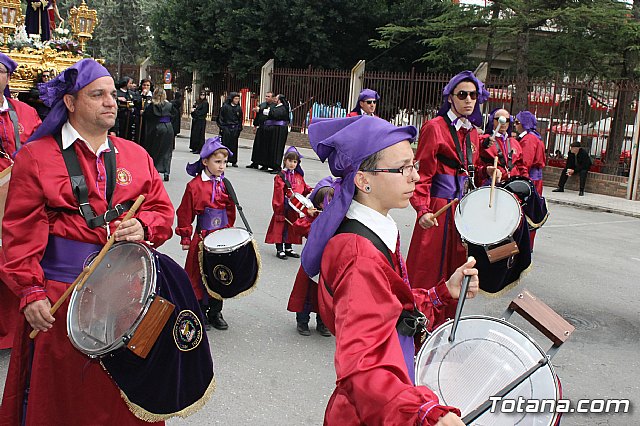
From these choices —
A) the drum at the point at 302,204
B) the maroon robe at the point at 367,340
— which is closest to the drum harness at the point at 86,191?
the maroon robe at the point at 367,340

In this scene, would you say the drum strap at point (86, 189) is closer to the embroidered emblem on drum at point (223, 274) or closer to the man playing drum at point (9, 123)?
the man playing drum at point (9, 123)

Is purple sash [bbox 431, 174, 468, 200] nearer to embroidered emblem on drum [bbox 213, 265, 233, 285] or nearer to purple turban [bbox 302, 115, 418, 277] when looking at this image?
embroidered emblem on drum [bbox 213, 265, 233, 285]

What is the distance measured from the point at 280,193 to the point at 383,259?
6.22 meters

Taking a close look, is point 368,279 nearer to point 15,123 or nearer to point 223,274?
point 223,274

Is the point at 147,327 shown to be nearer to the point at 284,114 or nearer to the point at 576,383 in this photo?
the point at 576,383

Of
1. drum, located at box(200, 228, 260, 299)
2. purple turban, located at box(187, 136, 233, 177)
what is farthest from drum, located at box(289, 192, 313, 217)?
drum, located at box(200, 228, 260, 299)

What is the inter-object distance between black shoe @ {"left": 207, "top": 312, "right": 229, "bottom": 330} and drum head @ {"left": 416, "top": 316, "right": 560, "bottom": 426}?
3.60 metres

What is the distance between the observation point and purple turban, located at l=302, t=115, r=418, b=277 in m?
2.69

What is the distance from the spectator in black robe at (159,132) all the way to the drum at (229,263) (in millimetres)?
9038

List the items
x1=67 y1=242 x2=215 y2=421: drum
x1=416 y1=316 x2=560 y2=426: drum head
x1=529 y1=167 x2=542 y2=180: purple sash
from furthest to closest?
x1=529 y1=167 x2=542 y2=180: purple sash, x1=67 y1=242 x2=215 y2=421: drum, x1=416 y1=316 x2=560 y2=426: drum head

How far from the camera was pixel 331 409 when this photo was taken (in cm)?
254

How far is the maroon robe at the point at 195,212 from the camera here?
20.6ft

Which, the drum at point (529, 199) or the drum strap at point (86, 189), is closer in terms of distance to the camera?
the drum strap at point (86, 189)

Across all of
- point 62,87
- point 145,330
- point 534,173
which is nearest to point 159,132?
point 534,173
